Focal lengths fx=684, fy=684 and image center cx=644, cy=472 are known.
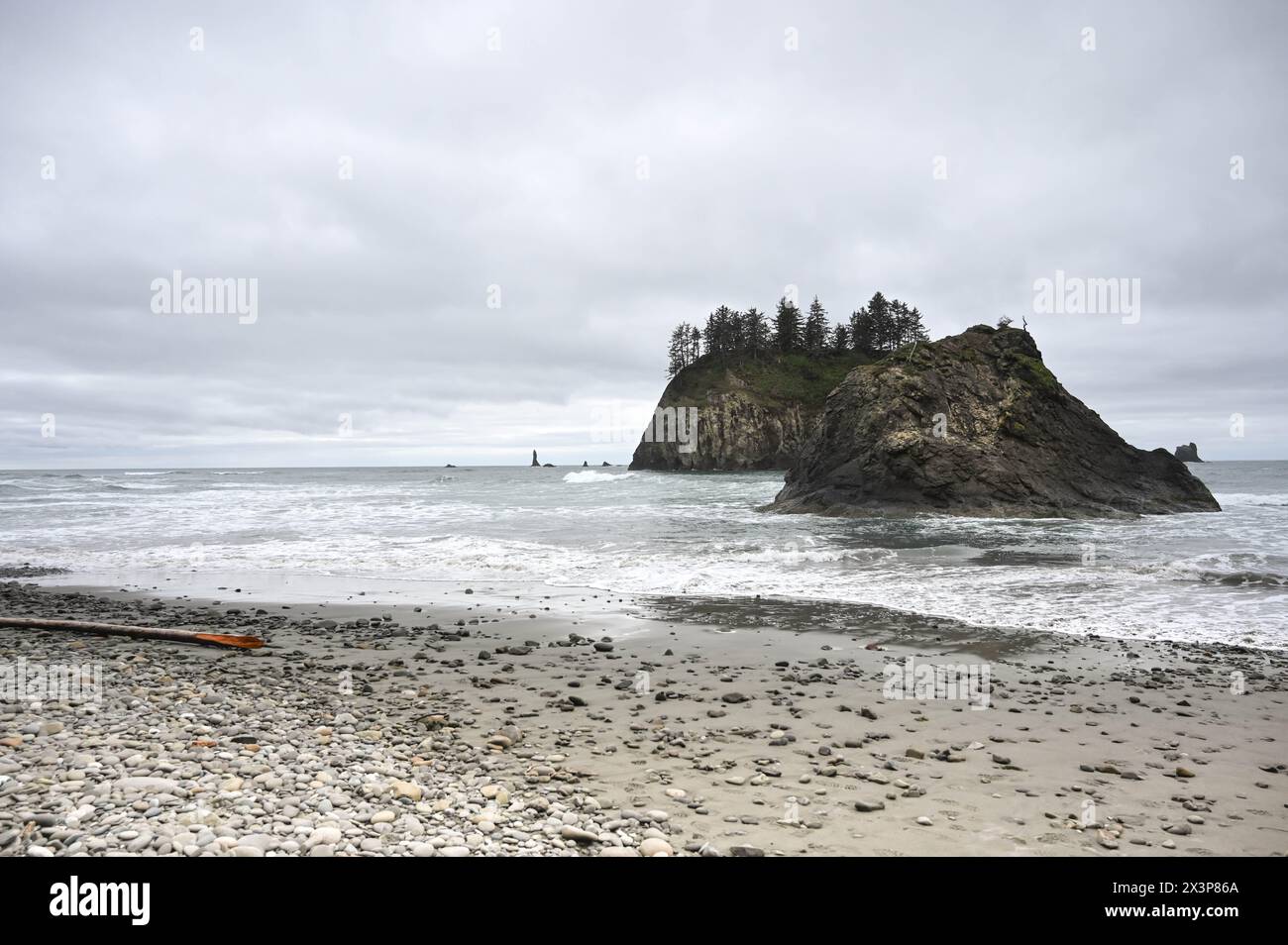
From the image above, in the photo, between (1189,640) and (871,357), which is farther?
(871,357)

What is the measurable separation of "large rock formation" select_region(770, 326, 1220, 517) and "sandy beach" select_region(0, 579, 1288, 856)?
24.7 m

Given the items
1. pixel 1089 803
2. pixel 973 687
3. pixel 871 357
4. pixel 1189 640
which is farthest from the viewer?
pixel 871 357

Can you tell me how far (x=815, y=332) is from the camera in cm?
11094

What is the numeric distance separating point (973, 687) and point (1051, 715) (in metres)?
1.12

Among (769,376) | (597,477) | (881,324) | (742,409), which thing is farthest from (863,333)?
(597,477)

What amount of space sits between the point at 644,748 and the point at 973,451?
3434 cm

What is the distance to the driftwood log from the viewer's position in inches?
415

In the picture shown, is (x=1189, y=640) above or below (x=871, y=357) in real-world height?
below

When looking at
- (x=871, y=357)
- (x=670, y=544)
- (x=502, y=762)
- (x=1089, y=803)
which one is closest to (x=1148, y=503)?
(x=670, y=544)

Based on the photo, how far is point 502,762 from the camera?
6.25 metres

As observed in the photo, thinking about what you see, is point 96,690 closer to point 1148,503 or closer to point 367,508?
point 367,508

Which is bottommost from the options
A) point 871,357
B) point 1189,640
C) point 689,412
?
point 1189,640

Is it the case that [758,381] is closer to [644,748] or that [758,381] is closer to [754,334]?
[754,334]
